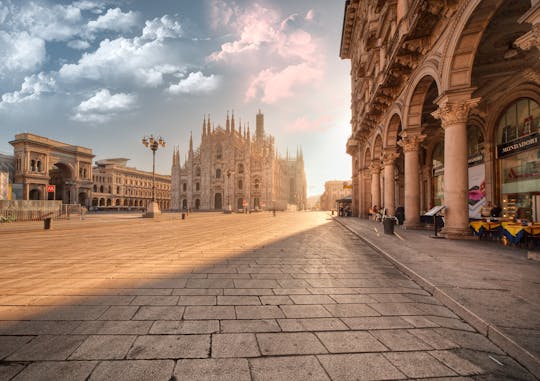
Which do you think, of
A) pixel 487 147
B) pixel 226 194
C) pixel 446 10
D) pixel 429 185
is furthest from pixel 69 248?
pixel 226 194

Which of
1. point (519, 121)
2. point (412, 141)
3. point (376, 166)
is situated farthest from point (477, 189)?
point (412, 141)

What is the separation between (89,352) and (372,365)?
2.64 m

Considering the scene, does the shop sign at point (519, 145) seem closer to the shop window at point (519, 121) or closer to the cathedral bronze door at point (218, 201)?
the shop window at point (519, 121)

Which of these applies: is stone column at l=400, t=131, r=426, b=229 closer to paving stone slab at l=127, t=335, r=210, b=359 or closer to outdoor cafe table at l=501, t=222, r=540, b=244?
outdoor cafe table at l=501, t=222, r=540, b=244

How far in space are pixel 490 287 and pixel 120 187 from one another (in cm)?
8604

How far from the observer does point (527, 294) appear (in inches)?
133

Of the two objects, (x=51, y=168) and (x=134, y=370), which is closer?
(x=134, y=370)

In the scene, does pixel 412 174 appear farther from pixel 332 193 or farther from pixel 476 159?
pixel 332 193

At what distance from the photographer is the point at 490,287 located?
3672 mm

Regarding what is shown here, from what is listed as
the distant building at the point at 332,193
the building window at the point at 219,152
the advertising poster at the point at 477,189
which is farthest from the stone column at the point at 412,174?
the distant building at the point at 332,193

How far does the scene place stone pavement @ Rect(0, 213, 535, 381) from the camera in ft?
6.69

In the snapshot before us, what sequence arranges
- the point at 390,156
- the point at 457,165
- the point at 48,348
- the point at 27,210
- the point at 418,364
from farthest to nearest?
the point at 27,210
the point at 390,156
the point at 457,165
the point at 48,348
the point at 418,364

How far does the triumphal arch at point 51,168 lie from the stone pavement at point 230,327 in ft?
183

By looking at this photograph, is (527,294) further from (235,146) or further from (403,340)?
(235,146)
